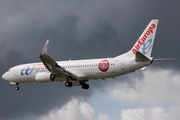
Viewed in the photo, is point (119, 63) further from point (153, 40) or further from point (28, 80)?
point (28, 80)

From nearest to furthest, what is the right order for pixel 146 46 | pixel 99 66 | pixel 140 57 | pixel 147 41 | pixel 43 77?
pixel 140 57, pixel 146 46, pixel 147 41, pixel 99 66, pixel 43 77

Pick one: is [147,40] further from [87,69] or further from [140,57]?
[87,69]

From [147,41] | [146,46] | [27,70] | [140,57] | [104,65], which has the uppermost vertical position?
[147,41]

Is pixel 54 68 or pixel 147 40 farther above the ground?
pixel 147 40

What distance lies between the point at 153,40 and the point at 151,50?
1.64m

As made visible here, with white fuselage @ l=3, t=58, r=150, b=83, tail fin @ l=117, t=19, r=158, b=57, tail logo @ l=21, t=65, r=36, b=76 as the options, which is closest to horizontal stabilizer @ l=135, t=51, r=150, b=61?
white fuselage @ l=3, t=58, r=150, b=83

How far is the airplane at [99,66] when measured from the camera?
43062 mm

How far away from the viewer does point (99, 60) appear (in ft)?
152

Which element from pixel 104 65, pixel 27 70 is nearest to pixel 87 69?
pixel 104 65

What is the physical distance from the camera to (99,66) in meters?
45.3

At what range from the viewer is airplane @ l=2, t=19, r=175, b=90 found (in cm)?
4306

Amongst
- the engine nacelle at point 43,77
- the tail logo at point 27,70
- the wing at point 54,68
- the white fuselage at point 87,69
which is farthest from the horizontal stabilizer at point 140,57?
the tail logo at point 27,70

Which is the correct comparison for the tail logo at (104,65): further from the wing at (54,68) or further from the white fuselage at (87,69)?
the wing at (54,68)

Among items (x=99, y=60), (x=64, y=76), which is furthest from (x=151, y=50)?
(x=64, y=76)
